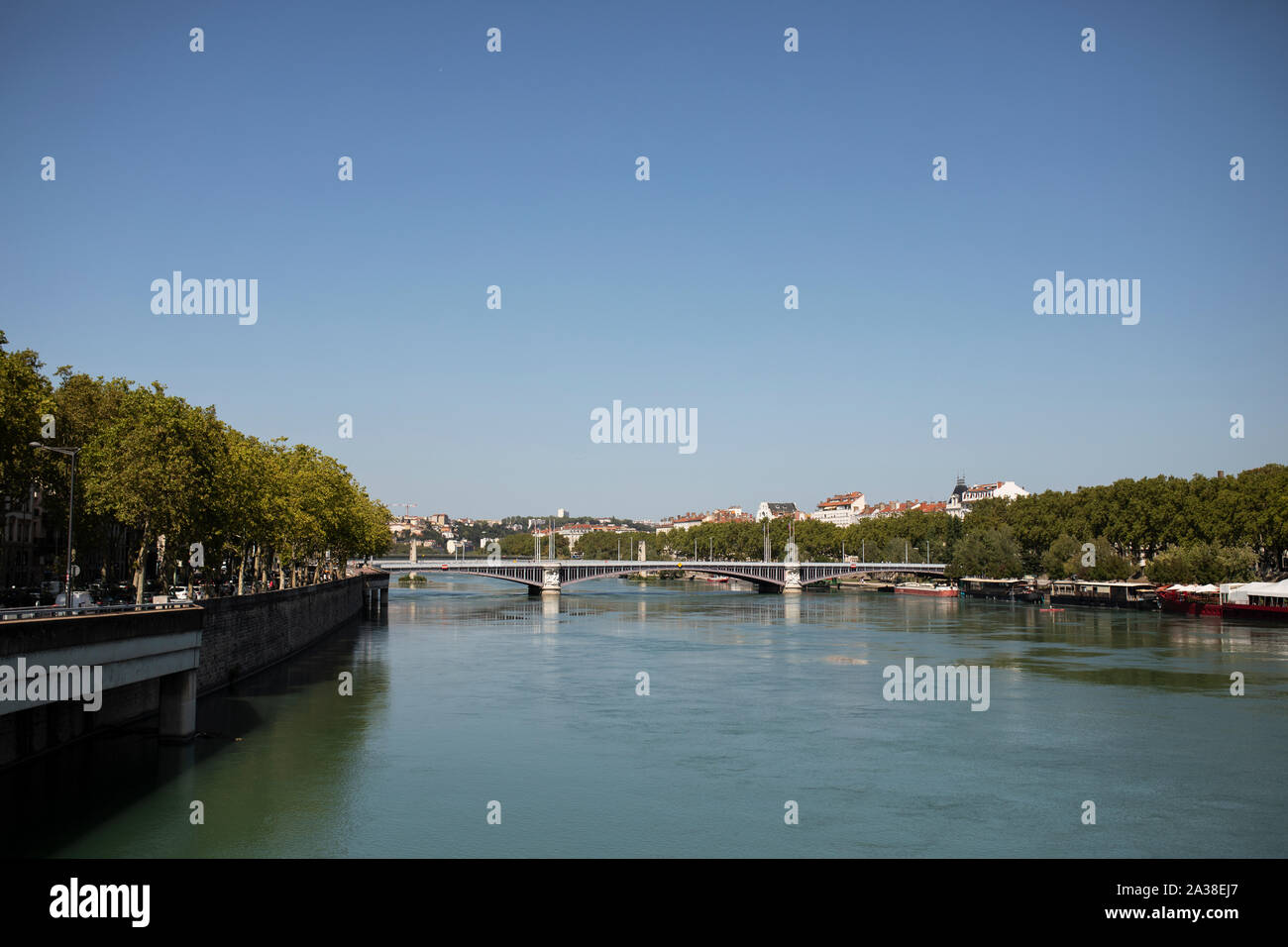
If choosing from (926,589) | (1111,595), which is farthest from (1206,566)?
(926,589)

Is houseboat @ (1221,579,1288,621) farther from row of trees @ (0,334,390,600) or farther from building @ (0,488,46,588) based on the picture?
building @ (0,488,46,588)

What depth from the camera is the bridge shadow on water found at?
2078 centimetres

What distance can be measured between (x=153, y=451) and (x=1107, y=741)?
32400 mm

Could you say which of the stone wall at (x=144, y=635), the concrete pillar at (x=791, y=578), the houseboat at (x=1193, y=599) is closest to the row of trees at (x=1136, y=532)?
the houseboat at (x=1193, y=599)

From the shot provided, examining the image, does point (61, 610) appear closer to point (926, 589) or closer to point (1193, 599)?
point (1193, 599)

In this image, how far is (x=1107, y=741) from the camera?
99.9 ft

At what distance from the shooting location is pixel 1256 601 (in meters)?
76.1

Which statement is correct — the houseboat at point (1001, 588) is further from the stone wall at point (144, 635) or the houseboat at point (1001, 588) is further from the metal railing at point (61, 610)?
the metal railing at point (61, 610)

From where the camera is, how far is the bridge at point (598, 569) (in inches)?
3925

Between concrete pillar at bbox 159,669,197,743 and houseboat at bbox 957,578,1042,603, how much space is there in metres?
86.8

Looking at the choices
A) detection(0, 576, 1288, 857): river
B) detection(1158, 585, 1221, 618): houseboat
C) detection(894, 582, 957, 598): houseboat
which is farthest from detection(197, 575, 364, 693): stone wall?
detection(894, 582, 957, 598): houseboat

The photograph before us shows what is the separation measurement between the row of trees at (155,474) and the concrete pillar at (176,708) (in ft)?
30.5
